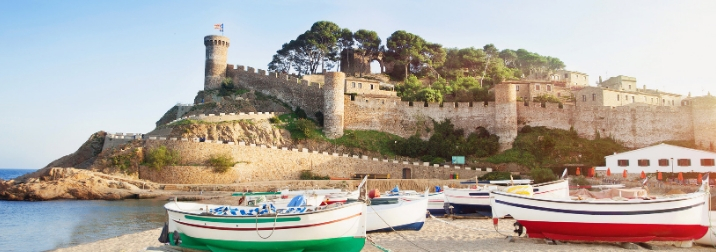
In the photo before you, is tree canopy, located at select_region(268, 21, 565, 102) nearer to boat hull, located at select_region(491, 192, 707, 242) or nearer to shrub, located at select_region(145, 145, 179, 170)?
shrub, located at select_region(145, 145, 179, 170)

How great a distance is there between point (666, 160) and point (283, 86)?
27.3 metres

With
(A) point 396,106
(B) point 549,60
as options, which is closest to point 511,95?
(A) point 396,106

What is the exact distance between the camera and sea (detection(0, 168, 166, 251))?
50.8 feet

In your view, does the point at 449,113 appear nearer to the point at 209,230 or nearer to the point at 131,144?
the point at 131,144

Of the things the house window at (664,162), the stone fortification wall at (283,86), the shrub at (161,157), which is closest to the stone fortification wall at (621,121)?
the house window at (664,162)

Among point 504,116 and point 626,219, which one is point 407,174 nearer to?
point 504,116

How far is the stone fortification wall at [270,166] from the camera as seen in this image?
99.0ft

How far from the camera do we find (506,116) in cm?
3806

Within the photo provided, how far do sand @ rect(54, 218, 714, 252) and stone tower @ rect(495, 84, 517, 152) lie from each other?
2251cm

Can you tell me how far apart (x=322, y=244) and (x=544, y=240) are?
585cm

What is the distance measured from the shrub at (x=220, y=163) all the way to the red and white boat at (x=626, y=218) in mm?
21497

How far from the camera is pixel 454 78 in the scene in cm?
5050

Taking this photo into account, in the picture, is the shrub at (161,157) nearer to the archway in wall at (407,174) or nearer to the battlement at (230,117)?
the battlement at (230,117)

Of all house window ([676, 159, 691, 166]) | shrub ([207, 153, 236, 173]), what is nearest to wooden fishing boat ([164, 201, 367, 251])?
shrub ([207, 153, 236, 173])
